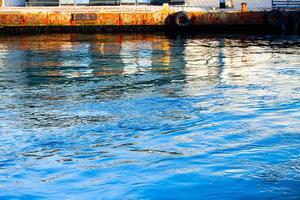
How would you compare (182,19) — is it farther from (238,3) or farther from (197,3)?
(238,3)

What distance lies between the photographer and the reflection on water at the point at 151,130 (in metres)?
7.40

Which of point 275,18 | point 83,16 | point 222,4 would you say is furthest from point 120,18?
point 275,18

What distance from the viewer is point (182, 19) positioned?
123ft

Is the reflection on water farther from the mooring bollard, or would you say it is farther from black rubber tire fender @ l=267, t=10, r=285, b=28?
the mooring bollard

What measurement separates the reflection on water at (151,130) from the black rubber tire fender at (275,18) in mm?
16655

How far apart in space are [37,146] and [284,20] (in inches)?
1183

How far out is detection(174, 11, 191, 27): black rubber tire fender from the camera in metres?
37.3

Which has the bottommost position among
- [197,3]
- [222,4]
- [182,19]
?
[182,19]

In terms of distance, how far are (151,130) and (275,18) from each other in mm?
28530

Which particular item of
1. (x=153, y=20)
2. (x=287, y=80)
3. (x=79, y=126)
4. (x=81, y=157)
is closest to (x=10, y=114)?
(x=79, y=126)

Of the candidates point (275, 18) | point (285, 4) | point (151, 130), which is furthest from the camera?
point (285, 4)

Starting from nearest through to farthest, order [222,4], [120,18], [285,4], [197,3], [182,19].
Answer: [182,19] → [120,18] → [285,4] → [197,3] → [222,4]

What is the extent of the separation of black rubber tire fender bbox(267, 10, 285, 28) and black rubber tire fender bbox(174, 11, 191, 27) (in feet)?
16.8

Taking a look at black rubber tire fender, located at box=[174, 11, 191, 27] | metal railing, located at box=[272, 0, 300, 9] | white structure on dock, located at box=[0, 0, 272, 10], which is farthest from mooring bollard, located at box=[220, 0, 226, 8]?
black rubber tire fender, located at box=[174, 11, 191, 27]
